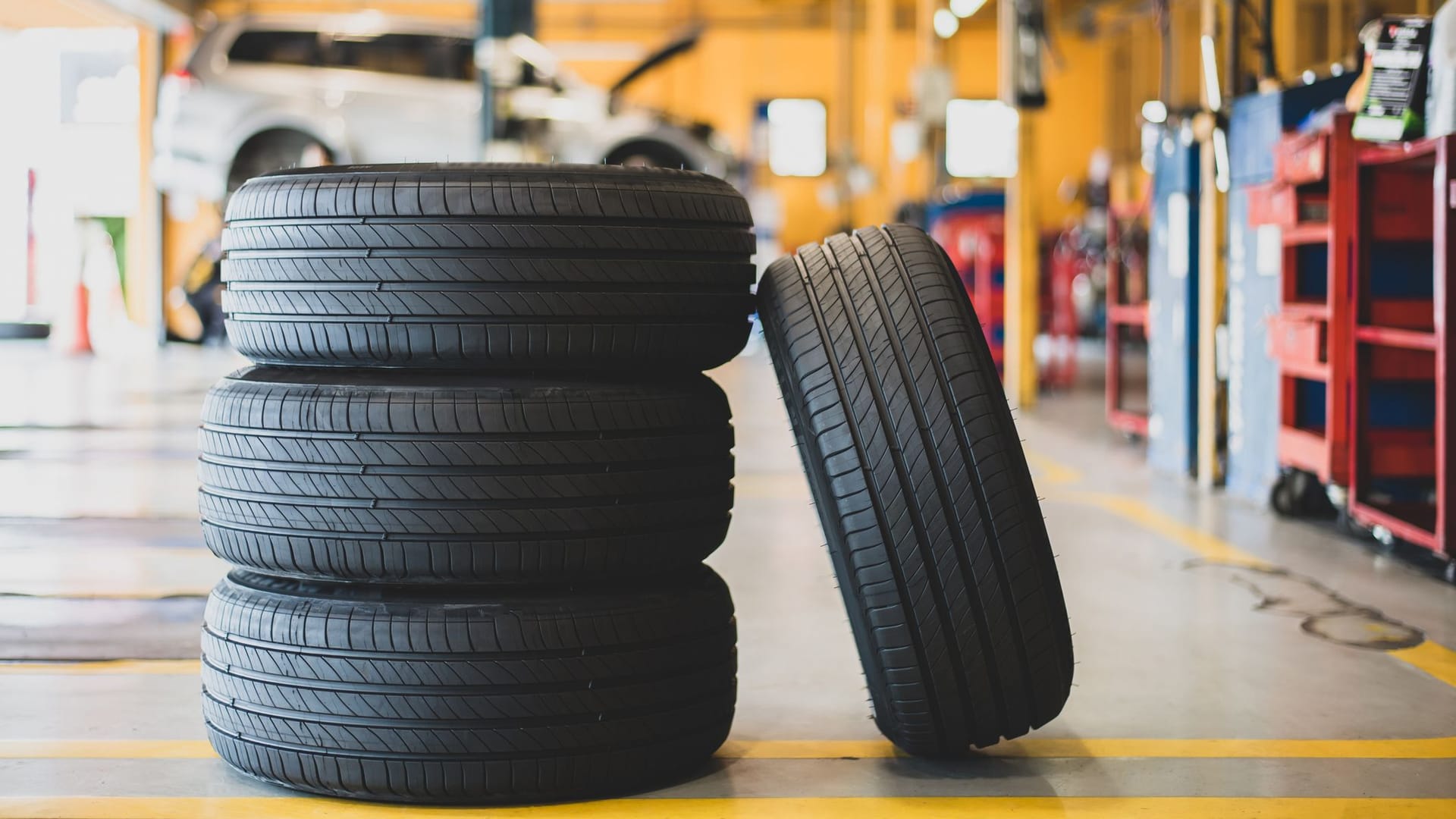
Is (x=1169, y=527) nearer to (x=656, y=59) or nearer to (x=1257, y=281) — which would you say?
(x=1257, y=281)

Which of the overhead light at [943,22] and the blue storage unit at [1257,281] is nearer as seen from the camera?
the blue storage unit at [1257,281]

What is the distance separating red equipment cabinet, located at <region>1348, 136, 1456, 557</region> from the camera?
13.7 feet

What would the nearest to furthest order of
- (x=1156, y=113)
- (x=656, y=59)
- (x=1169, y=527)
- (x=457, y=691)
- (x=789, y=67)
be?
1. (x=457, y=691)
2. (x=1169, y=527)
3. (x=1156, y=113)
4. (x=656, y=59)
5. (x=789, y=67)

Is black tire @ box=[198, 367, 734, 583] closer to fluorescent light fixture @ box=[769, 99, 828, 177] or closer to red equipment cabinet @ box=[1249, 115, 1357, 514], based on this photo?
red equipment cabinet @ box=[1249, 115, 1357, 514]

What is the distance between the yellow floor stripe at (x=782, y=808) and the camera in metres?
1.97

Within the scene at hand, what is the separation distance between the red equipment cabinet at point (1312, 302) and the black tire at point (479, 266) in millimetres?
2899

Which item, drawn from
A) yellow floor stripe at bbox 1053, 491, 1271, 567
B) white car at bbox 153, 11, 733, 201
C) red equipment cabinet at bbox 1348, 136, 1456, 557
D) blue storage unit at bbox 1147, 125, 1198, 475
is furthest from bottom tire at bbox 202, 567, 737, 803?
white car at bbox 153, 11, 733, 201

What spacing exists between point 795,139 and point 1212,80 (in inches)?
647

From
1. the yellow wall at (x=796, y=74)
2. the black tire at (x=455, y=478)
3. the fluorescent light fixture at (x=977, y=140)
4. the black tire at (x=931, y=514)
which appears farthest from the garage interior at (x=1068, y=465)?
the fluorescent light fixture at (x=977, y=140)

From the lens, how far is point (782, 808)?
2.00 meters

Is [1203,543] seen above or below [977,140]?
below

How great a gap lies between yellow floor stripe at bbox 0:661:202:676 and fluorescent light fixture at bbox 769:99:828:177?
62.8 feet

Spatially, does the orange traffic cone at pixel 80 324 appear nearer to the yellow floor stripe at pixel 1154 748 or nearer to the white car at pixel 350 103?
the white car at pixel 350 103

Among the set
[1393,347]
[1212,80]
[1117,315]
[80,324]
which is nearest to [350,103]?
Answer: [80,324]
